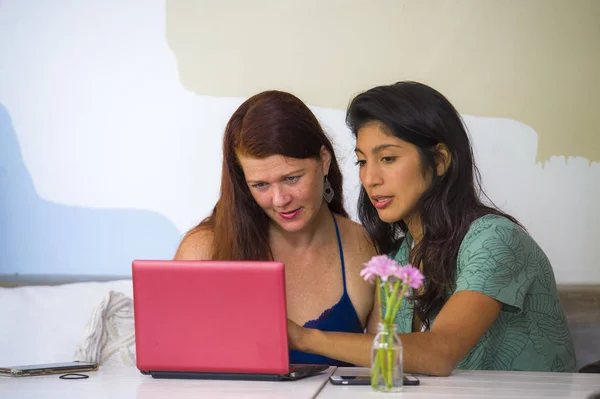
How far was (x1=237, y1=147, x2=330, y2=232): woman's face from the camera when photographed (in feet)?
6.97

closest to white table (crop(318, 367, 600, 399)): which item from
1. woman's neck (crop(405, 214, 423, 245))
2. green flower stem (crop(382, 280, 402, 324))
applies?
green flower stem (crop(382, 280, 402, 324))

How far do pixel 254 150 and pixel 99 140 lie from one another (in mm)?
1257

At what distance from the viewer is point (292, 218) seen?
2.19 metres

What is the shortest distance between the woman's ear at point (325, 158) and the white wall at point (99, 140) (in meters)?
0.74

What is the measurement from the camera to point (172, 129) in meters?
3.11

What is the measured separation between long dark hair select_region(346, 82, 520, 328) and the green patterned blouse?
0.05m

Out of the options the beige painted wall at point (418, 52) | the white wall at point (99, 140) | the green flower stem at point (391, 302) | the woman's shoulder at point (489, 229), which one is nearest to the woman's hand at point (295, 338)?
the green flower stem at point (391, 302)

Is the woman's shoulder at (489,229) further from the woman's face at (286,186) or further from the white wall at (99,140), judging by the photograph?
the white wall at (99,140)

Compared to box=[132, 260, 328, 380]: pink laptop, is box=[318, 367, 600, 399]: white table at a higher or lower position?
lower

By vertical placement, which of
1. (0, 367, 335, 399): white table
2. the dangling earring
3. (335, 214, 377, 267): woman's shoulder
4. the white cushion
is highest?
the dangling earring

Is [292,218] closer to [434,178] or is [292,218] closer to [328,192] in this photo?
[328,192]

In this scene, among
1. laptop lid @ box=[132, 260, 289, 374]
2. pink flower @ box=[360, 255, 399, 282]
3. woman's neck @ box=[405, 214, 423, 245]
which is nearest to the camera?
pink flower @ box=[360, 255, 399, 282]

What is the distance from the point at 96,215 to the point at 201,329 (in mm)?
Result: 1695

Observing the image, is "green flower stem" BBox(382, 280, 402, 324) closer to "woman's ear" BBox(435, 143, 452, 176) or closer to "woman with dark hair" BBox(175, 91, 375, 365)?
"woman's ear" BBox(435, 143, 452, 176)
